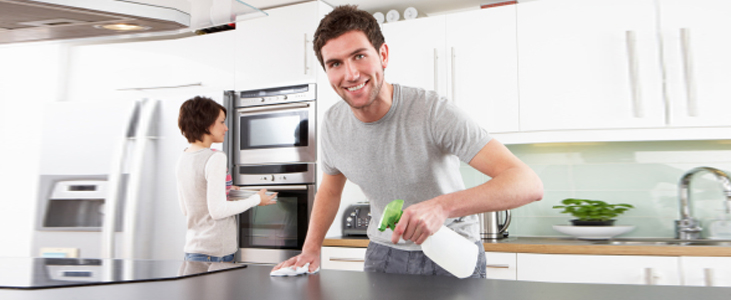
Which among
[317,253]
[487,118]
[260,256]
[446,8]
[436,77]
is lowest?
[260,256]

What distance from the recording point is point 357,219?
2609 millimetres

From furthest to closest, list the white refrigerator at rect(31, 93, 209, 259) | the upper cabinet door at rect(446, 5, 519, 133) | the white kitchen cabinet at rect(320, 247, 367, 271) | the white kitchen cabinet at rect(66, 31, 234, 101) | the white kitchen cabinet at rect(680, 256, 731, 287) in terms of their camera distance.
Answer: the white kitchen cabinet at rect(66, 31, 234, 101) → the white refrigerator at rect(31, 93, 209, 259) → the upper cabinet door at rect(446, 5, 519, 133) → the white kitchen cabinet at rect(320, 247, 367, 271) → the white kitchen cabinet at rect(680, 256, 731, 287)

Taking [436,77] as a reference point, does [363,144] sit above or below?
below

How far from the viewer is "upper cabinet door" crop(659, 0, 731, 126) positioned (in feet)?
7.30

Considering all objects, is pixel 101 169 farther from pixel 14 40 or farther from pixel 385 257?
pixel 385 257

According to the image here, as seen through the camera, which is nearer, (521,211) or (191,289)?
(191,289)

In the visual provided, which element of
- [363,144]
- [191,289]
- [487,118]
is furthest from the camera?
[487,118]

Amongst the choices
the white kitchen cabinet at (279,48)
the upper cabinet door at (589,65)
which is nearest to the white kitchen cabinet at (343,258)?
the white kitchen cabinet at (279,48)

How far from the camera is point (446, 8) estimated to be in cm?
290

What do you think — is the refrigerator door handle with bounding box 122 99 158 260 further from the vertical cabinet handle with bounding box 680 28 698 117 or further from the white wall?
the vertical cabinet handle with bounding box 680 28 698 117

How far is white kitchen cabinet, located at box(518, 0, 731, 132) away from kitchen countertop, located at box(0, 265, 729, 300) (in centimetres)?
154

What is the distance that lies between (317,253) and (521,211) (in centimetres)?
177

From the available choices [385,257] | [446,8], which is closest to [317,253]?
[385,257]

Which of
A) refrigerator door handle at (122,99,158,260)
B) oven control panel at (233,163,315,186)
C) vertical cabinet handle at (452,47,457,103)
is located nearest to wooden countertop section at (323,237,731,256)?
vertical cabinet handle at (452,47,457,103)
